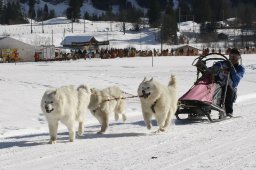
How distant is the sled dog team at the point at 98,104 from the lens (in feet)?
21.6

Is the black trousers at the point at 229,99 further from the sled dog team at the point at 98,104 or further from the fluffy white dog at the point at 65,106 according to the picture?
the fluffy white dog at the point at 65,106

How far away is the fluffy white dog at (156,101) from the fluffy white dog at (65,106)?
2.84ft

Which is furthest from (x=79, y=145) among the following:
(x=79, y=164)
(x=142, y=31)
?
(x=142, y=31)

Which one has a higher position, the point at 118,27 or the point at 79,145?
the point at 118,27

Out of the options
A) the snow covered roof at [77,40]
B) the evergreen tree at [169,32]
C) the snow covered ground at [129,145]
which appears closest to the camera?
the snow covered ground at [129,145]

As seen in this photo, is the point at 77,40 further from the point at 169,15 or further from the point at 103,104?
the point at 103,104

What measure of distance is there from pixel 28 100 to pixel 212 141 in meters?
5.48

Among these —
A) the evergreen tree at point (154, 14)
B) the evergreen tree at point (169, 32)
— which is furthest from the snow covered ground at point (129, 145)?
the evergreen tree at point (154, 14)

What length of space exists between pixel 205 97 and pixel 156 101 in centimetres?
142

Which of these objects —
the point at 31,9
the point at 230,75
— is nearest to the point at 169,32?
the point at 31,9

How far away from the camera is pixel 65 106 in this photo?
21.9 ft

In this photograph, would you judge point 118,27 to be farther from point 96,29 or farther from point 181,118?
point 181,118

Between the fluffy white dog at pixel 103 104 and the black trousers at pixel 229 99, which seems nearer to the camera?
the fluffy white dog at pixel 103 104

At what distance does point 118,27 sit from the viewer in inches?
4749
